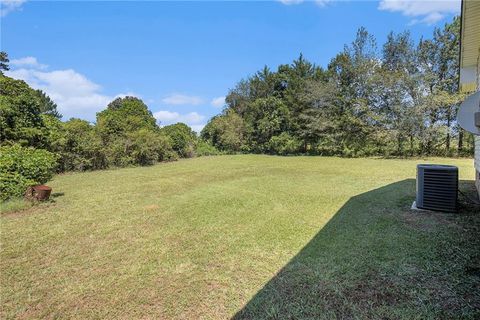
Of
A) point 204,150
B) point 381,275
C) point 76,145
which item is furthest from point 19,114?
point 204,150

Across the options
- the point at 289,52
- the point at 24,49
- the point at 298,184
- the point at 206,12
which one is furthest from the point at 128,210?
the point at 289,52

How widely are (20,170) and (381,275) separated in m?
7.00

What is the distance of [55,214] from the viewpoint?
4.98m

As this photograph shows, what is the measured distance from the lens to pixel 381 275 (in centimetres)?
245

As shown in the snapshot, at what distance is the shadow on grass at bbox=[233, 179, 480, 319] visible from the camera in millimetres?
1996

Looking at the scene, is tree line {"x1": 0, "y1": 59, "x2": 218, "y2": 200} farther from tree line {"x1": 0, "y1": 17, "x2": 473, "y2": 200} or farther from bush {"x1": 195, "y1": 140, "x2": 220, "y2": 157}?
bush {"x1": 195, "y1": 140, "x2": 220, "y2": 157}

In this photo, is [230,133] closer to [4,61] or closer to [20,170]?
[4,61]

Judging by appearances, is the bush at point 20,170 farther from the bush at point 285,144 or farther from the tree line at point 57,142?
the bush at point 285,144

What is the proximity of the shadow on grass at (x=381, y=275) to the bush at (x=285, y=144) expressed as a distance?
17.0m

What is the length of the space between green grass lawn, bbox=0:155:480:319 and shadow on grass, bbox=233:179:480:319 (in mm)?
12

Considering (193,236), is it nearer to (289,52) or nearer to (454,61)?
(454,61)

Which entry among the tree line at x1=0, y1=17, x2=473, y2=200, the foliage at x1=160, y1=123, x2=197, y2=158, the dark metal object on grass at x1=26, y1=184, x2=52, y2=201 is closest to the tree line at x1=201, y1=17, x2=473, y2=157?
the tree line at x1=0, y1=17, x2=473, y2=200

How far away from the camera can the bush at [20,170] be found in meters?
5.39

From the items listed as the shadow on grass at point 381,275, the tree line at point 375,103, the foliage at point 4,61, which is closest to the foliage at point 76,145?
the foliage at point 4,61
